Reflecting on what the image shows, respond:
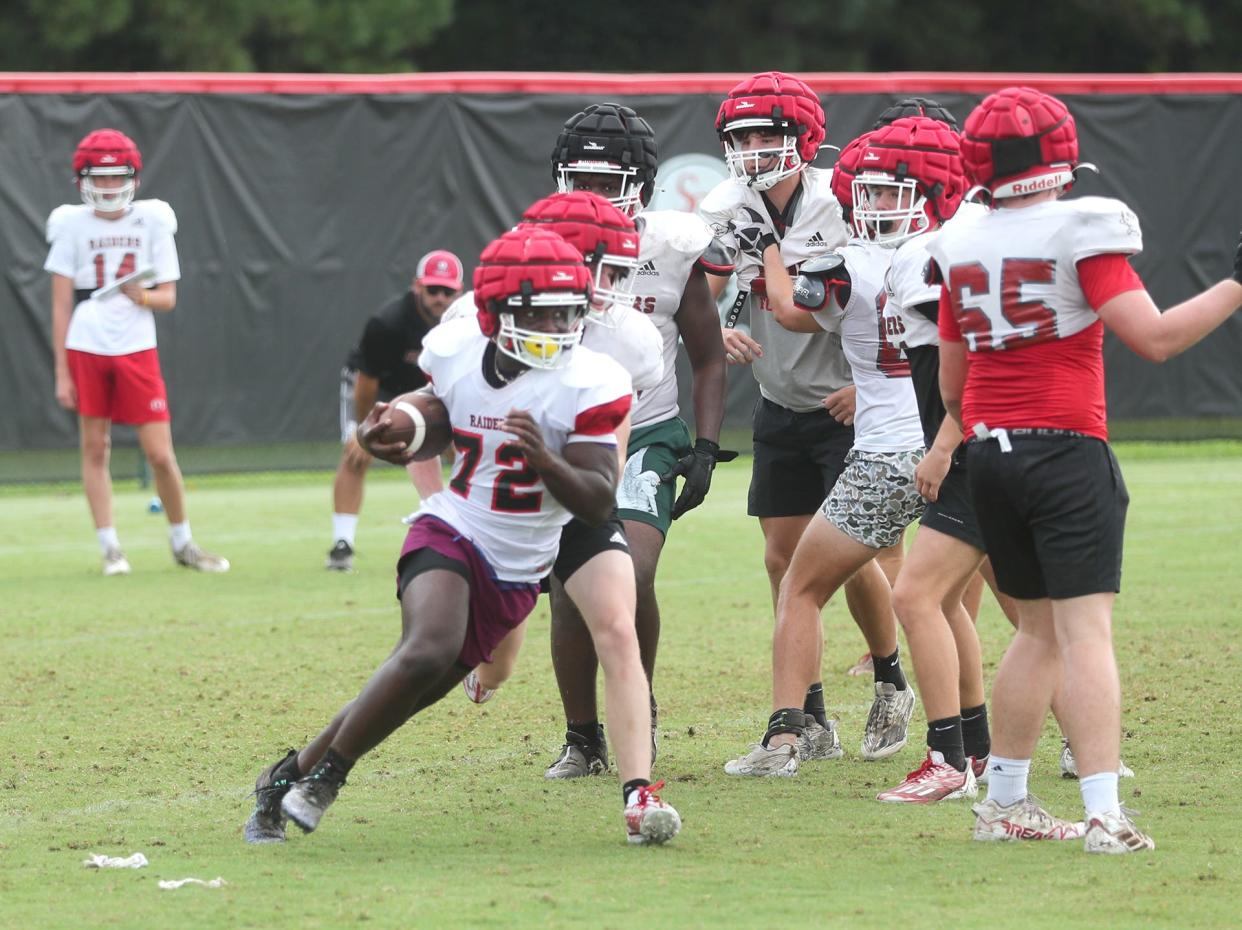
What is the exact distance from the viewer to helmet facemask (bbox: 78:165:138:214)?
34.0 feet

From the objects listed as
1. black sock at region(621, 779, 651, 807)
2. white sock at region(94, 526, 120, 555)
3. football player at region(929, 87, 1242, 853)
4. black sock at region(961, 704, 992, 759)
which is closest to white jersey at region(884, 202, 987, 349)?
football player at region(929, 87, 1242, 853)

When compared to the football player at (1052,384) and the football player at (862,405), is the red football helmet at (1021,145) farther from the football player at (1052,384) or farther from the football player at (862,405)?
the football player at (862,405)

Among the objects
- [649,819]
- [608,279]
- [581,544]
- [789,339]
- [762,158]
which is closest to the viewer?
[649,819]

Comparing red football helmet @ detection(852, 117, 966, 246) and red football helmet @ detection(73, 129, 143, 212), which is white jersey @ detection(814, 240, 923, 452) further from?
red football helmet @ detection(73, 129, 143, 212)

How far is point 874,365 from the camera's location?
567 centimetres

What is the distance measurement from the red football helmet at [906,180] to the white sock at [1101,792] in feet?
5.84

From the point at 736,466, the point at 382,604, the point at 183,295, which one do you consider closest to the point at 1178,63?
the point at 736,466

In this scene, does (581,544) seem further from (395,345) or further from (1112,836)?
(395,345)

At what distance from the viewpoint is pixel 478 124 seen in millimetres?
14938

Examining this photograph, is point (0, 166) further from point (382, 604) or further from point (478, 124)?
point (382, 604)

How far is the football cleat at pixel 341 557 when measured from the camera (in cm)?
1042

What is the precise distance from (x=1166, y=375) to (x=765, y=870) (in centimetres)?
1178

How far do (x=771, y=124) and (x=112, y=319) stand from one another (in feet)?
18.4

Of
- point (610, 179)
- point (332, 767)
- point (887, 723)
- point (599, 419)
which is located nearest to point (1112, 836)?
point (887, 723)
